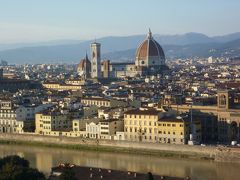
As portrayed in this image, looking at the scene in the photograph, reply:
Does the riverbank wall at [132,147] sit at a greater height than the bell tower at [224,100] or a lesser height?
lesser

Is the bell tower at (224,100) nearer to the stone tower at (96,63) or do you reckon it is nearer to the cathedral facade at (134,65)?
the cathedral facade at (134,65)

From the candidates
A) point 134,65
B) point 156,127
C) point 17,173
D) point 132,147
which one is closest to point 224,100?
point 156,127

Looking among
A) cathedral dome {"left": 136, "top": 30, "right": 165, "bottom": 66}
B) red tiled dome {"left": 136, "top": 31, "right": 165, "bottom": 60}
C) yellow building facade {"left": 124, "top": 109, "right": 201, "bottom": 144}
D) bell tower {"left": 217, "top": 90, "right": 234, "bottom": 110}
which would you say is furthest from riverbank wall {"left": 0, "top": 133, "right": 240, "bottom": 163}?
red tiled dome {"left": 136, "top": 31, "right": 165, "bottom": 60}

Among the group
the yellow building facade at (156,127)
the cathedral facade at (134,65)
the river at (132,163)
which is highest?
the cathedral facade at (134,65)

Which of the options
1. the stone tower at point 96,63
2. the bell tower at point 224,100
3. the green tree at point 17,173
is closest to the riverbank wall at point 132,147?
the bell tower at point 224,100

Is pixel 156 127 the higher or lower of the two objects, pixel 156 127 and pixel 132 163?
the higher

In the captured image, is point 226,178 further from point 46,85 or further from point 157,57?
point 157,57

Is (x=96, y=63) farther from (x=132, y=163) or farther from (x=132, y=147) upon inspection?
(x=132, y=163)
